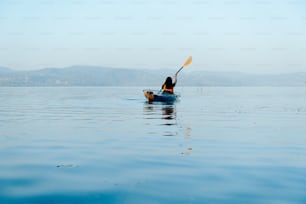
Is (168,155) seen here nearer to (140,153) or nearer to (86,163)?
(140,153)

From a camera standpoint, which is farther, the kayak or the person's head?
the kayak

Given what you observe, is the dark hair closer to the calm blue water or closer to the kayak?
the kayak

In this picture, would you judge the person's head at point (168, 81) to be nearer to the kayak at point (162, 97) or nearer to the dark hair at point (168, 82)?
the dark hair at point (168, 82)

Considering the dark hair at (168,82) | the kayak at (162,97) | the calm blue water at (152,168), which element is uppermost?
the dark hair at (168,82)

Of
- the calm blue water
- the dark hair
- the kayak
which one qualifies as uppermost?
the dark hair

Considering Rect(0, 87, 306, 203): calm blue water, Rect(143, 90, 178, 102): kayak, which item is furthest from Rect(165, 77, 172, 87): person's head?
Rect(0, 87, 306, 203): calm blue water

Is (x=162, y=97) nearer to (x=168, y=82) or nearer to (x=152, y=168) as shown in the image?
(x=168, y=82)

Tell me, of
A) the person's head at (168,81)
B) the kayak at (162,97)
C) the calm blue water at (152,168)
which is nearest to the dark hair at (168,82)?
the person's head at (168,81)

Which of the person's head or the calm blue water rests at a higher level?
the person's head

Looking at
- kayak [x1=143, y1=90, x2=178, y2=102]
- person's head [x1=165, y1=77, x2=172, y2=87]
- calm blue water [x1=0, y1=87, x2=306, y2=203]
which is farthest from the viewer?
kayak [x1=143, y1=90, x2=178, y2=102]

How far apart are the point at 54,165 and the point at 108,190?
4.04m

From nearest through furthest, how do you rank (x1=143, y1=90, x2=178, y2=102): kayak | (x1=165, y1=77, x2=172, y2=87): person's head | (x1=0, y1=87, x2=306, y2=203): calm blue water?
(x1=0, y1=87, x2=306, y2=203): calm blue water, (x1=165, y1=77, x2=172, y2=87): person's head, (x1=143, y1=90, x2=178, y2=102): kayak

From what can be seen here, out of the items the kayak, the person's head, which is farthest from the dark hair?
the kayak

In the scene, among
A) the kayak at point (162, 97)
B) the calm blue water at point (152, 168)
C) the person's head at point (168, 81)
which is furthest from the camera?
the kayak at point (162, 97)
